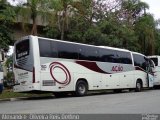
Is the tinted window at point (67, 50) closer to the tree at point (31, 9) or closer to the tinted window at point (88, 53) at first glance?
the tinted window at point (88, 53)

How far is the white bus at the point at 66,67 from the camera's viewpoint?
20.7m

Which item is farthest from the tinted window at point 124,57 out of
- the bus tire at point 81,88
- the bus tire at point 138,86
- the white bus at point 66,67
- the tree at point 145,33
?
the tree at point 145,33

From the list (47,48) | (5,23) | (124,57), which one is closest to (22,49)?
(47,48)

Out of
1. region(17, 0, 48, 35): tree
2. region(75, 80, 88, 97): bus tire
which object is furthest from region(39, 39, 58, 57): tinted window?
region(17, 0, 48, 35): tree

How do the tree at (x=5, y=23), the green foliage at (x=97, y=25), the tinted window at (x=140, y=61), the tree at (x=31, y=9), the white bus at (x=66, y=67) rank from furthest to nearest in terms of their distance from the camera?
1. the green foliage at (x=97, y=25)
2. the tinted window at (x=140, y=61)
3. the tree at (x=31, y=9)
4. the tree at (x=5, y=23)
5. the white bus at (x=66, y=67)

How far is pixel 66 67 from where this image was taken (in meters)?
22.3

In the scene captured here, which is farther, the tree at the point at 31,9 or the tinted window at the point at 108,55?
the tree at the point at 31,9

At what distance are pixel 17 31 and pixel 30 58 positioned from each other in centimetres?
1461

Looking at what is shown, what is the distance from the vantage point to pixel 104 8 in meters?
37.3

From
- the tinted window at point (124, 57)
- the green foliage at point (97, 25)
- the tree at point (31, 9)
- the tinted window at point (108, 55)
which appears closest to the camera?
the tinted window at point (108, 55)

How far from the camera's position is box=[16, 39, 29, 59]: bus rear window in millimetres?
21062

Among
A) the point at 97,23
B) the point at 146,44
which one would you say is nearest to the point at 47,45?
the point at 97,23

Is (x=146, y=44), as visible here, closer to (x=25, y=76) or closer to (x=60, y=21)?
(x=60, y=21)

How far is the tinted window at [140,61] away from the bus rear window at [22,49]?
10181 mm
